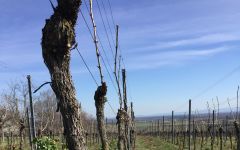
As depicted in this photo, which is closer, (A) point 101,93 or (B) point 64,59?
(B) point 64,59

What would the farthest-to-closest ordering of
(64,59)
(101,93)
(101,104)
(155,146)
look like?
(155,146) < (101,104) < (101,93) < (64,59)

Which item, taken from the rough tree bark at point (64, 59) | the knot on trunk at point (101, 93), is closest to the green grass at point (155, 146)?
the knot on trunk at point (101, 93)

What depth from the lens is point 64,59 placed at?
7.31 metres

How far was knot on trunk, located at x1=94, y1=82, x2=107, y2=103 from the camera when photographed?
12.3 m

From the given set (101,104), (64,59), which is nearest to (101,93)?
(101,104)

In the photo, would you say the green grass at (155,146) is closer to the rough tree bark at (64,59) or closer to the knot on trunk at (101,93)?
the knot on trunk at (101,93)

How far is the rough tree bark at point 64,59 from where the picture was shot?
284 inches

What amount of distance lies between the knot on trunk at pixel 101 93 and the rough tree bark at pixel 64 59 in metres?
4.84

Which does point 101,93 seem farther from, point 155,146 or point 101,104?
point 155,146

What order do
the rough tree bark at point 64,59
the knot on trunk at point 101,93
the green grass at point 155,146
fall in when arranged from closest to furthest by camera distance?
the rough tree bark at point 64,59
the knot on trunk at point 101,93
the green grass at point 155,146

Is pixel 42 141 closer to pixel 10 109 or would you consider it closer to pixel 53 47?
pixel 53 47

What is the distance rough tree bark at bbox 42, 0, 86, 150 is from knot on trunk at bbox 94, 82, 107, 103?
4844 mm

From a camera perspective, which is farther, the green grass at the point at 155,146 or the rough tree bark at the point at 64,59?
the green grass at the point at 155,146

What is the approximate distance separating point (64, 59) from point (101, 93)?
5209 millimetres
